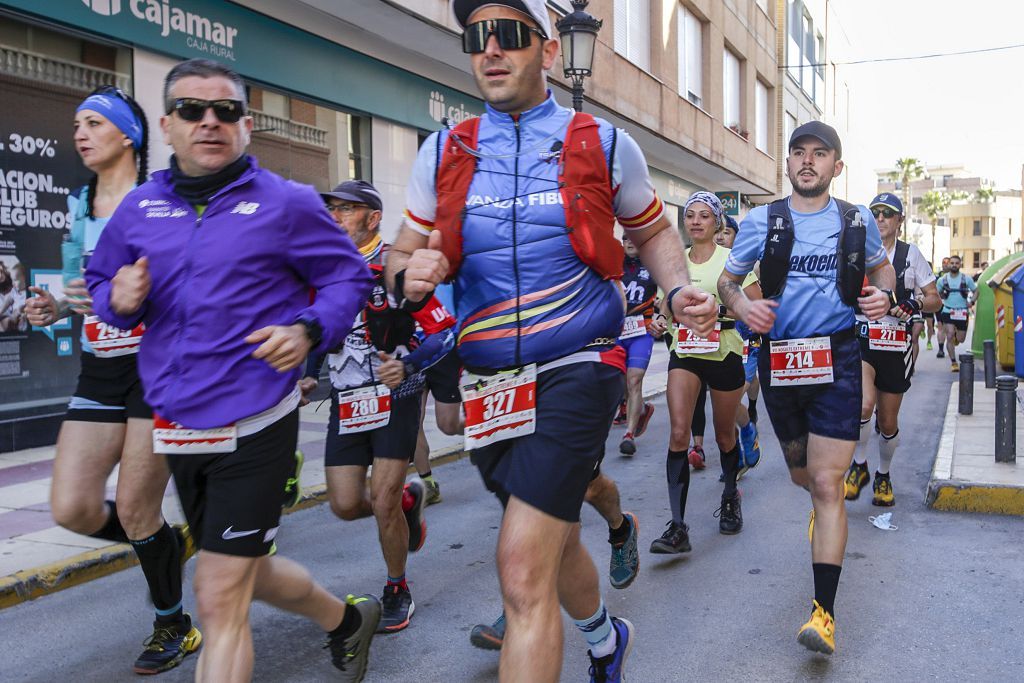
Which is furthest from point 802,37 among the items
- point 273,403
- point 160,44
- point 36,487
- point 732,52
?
point 273,403

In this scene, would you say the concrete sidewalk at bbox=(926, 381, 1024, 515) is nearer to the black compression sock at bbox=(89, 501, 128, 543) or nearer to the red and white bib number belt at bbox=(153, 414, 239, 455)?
the black compression sock at bbox=(89, 501, 128, 543)

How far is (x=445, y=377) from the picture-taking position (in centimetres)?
595

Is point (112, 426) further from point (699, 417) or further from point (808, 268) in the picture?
point (699, 417)

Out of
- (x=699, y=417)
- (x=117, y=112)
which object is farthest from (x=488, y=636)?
(x=699, y=417)

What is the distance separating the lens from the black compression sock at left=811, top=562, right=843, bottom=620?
401 cm

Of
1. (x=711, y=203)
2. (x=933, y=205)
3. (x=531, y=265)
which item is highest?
(x=933, y=205)

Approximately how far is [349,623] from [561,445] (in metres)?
1.26

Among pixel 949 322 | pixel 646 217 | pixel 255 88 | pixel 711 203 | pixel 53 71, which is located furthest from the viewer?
pixel 949 322

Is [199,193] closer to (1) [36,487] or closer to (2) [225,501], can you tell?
(2) [225,501]

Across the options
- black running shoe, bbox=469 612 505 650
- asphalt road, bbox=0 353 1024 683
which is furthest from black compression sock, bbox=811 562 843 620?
black running shoe, bbox=469 612 505 650

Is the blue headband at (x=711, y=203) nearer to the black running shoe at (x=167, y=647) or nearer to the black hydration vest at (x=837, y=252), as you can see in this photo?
the black hydration vest at (x=837, y=252)

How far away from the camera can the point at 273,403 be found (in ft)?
9.32

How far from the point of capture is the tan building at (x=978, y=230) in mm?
120500

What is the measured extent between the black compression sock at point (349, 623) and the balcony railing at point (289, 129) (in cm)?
904
